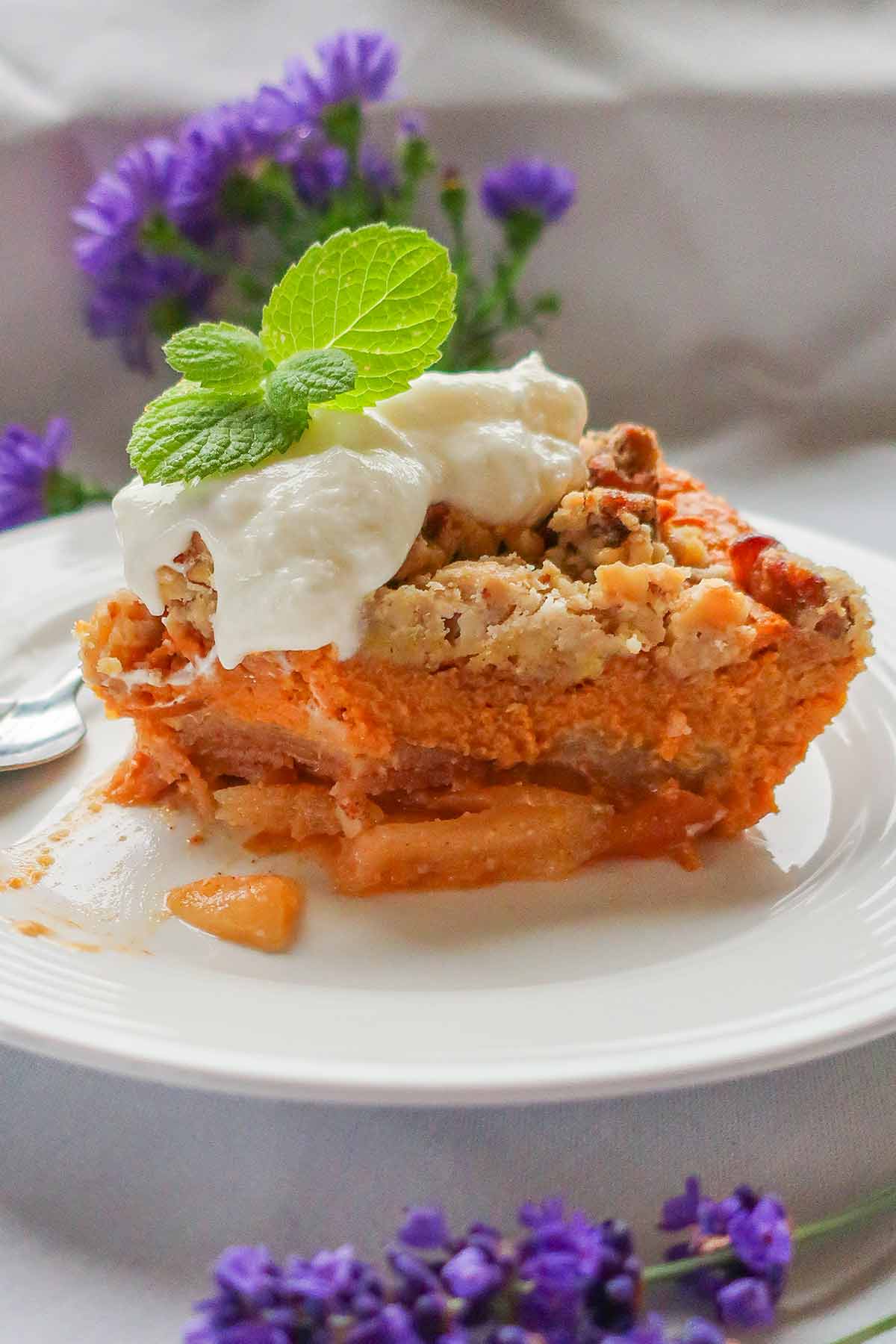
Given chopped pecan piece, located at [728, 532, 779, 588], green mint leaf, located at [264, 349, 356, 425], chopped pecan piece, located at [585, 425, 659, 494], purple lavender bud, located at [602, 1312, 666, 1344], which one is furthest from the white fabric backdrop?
purple lavender bud, located at [602, 1312, 666, 1344]

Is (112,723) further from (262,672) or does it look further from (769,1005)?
(769,1005)

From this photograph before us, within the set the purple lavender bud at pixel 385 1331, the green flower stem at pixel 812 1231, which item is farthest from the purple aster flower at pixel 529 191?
the purple lavender bud at pixel 385 1331

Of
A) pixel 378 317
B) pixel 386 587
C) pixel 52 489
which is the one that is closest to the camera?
pixel 386 587

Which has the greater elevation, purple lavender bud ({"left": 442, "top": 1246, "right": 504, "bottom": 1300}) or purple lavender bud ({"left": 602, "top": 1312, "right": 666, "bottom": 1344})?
purple lavender bud ({"left": 602, "top": 1312, "right": 666, "bottom": 1344})

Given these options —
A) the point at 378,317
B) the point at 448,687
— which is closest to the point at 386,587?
the point at 448,687

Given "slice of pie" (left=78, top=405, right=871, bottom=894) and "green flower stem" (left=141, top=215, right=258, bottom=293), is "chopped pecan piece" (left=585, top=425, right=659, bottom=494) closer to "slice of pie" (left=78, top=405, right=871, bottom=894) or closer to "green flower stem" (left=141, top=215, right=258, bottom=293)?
"slice of pie" (left=78, top=405, right=871, bottom=894)

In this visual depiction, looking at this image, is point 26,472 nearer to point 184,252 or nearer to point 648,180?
point 184,252
